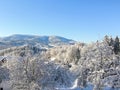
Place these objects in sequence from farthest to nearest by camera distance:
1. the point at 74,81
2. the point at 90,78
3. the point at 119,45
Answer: the point at 119,45
the point at 74,81
the point at 90,78

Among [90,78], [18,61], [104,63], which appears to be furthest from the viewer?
[18,61]

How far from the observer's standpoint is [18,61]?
32969 millimetres

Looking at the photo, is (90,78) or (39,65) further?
(39,65)

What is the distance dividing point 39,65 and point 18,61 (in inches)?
109

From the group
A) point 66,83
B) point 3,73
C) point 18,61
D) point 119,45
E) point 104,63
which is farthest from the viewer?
point 119,45

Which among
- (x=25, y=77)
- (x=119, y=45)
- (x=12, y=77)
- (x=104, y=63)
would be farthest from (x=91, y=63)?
(x=119, y=45)

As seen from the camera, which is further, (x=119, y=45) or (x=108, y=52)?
(x=119, y=45)

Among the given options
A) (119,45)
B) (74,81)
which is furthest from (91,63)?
(119,45)

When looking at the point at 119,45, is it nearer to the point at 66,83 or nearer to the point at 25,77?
the point at 66,83

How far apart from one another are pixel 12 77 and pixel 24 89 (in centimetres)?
332

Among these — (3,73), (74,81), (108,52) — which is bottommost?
(74,81)

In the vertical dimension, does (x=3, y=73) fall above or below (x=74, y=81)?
above

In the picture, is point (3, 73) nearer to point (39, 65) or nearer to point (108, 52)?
point (39, 65)

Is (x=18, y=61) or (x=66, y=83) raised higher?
(x=18, y=61)
